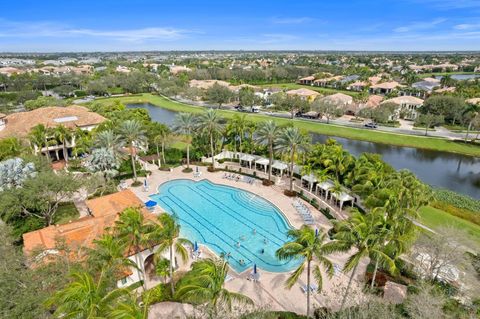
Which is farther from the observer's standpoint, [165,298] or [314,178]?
[314,178]

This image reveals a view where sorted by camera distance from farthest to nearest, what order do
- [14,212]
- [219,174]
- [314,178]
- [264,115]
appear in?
[264,115]
[219,174]
[314,178]
[14,212]

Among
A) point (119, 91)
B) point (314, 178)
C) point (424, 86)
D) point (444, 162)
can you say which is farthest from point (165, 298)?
point (424, 86)

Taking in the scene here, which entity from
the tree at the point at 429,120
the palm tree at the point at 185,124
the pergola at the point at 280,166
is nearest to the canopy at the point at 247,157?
the pergola at the point at 280,166

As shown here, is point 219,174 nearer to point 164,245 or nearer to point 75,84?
point 164,245

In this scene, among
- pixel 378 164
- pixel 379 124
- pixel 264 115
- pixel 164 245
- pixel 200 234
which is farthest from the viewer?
pixel 264 115

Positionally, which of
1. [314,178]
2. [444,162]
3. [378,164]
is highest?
[378,164]

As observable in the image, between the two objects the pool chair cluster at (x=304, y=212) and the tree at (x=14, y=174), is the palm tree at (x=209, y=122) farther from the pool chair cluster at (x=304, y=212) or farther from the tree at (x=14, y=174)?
the tree at (x=14, y=174)
